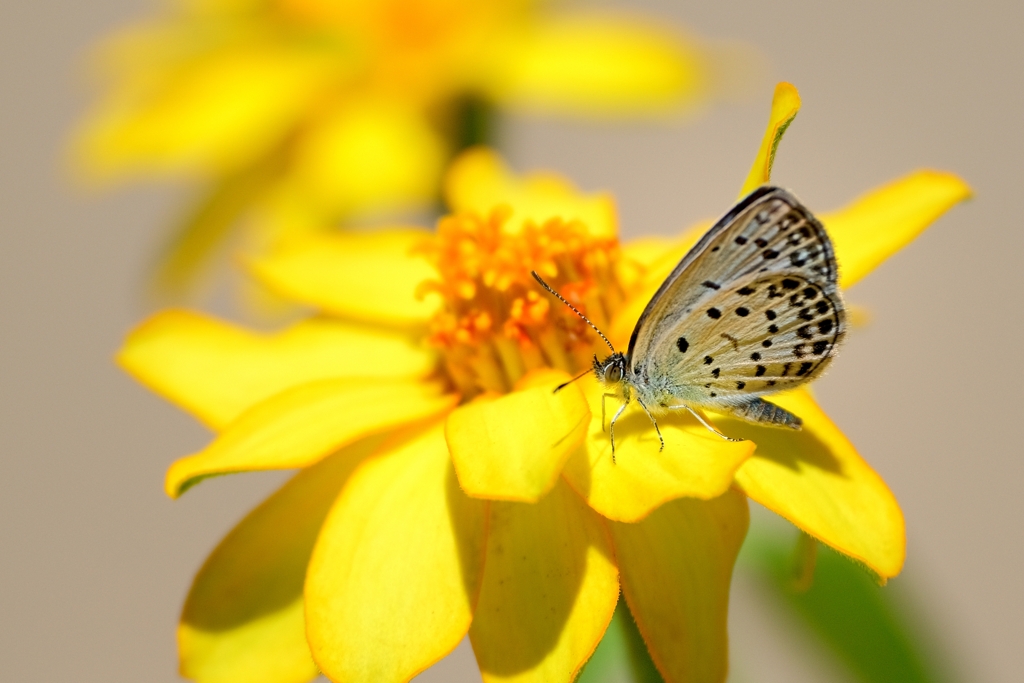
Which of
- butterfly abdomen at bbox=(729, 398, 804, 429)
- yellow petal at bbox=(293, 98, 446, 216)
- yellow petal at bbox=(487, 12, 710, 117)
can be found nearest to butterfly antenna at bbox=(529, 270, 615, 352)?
butterfly abdomen at bbox=(729, 398, 804, 429)

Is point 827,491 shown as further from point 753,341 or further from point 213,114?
point 213,114

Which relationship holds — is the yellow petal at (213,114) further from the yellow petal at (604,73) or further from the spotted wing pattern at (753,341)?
the spotted wing pattern at (753,341)

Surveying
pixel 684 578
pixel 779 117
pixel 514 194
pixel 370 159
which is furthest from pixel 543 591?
pixel 370 159

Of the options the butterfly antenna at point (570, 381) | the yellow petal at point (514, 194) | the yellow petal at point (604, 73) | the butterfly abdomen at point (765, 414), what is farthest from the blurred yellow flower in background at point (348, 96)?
the butterfly abdomen at point (765, 414)

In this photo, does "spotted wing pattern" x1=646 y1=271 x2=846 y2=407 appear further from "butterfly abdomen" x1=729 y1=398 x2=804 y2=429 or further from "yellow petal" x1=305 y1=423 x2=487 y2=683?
"yellow petal" x1=305 y1=423 x2=487 y2=683

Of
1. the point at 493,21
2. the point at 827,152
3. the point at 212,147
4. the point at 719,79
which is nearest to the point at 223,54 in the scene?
the point at 212,147

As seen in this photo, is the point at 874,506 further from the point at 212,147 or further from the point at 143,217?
the point at 143,217
